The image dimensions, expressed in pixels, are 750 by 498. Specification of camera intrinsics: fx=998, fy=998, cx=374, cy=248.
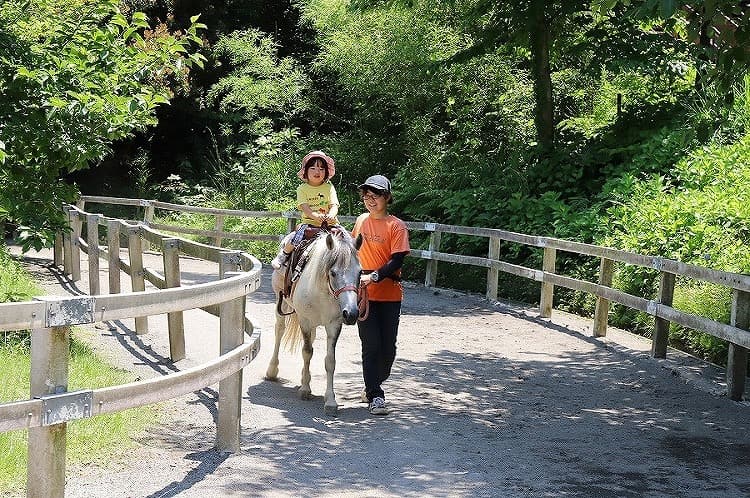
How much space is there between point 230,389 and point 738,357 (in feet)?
17.0

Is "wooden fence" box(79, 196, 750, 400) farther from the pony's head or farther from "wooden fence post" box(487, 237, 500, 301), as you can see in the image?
the pony's head

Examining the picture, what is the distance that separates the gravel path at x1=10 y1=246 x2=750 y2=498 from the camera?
6129 millimetres

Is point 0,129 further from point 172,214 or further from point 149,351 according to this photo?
point 172,214

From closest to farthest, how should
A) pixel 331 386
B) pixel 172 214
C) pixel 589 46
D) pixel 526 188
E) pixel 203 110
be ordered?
pixel 331 386 < pixel 589 46 < pixel 526 188 < pixel 172 214 < pixel 203 110

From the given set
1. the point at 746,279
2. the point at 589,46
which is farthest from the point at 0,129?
the point at 589,46

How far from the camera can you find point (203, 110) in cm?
3219

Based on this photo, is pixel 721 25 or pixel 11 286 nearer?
pixel 721 25

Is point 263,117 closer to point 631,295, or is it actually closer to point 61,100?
point 631,295

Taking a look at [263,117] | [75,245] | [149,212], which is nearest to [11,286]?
[75,245]

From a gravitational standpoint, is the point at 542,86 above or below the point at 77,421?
above

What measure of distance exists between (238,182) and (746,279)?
20224 millimetres

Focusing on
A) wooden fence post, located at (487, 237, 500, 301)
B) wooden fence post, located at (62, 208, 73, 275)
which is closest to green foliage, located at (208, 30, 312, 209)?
wooden fence post, located at (62, 208, 73, 275)

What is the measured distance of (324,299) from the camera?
8594 mm

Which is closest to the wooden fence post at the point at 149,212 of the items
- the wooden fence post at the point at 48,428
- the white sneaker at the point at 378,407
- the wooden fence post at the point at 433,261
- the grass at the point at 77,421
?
the wooden fence post at the point at 433,261
